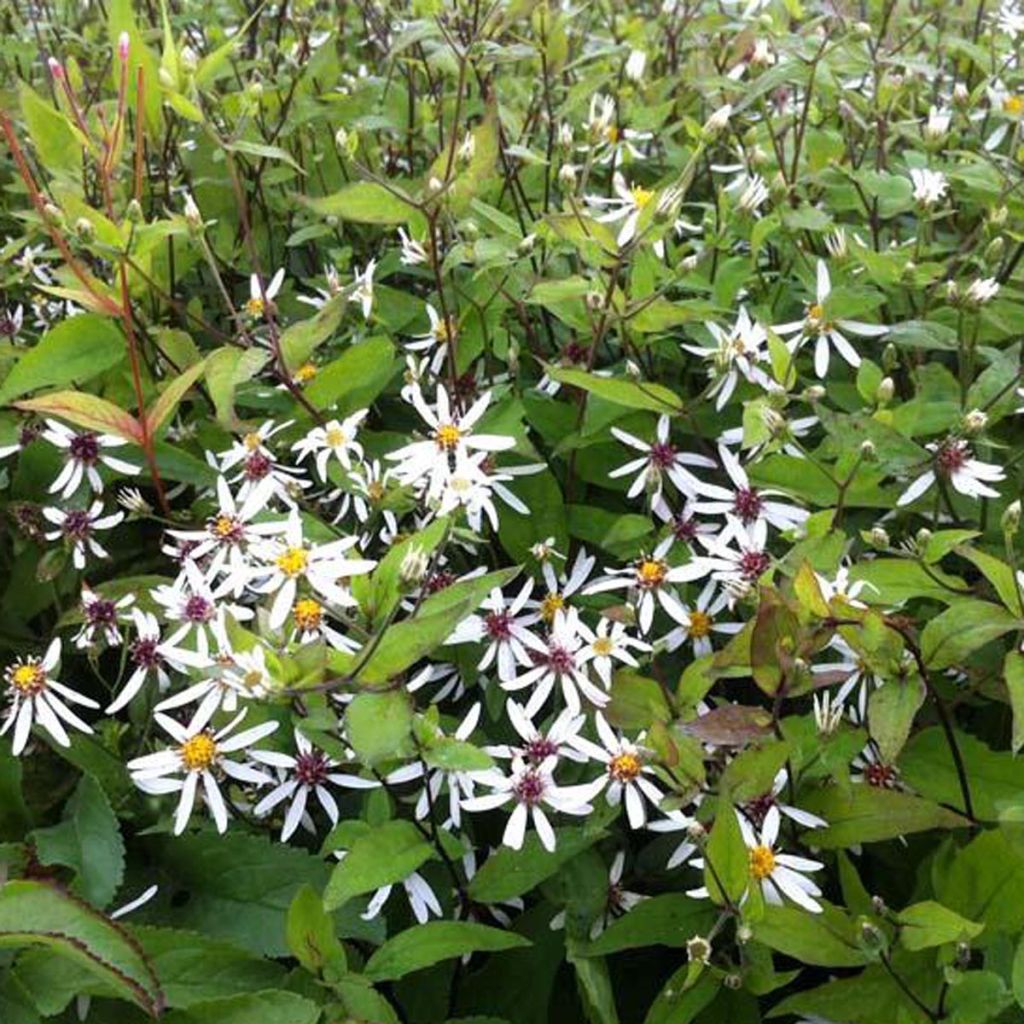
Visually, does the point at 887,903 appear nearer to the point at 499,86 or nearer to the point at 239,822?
the point at 239,822

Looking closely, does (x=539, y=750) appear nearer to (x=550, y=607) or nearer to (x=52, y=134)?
(x=550, y=607)

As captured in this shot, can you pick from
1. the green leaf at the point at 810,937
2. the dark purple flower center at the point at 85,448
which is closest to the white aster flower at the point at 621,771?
the green leaf at the point at 810,937

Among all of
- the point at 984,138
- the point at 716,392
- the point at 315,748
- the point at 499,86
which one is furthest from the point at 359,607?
the point at 984,138

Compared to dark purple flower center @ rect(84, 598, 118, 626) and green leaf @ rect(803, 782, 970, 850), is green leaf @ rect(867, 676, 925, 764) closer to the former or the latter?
green leaf @ rect(803, 782, 970, 850)

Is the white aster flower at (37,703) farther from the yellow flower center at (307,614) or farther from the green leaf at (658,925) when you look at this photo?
the green leaf at (658,925)

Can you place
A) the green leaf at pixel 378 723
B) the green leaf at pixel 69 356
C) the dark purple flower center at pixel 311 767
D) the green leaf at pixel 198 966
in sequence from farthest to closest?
1. the green leaf at pixel 69 356
2. the dark purple flower center at pixel 311 767
3. the green leaf at pixel 198 966
4. the green leaf at pixel 378 723

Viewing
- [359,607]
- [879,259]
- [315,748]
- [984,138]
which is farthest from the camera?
[984,138]
